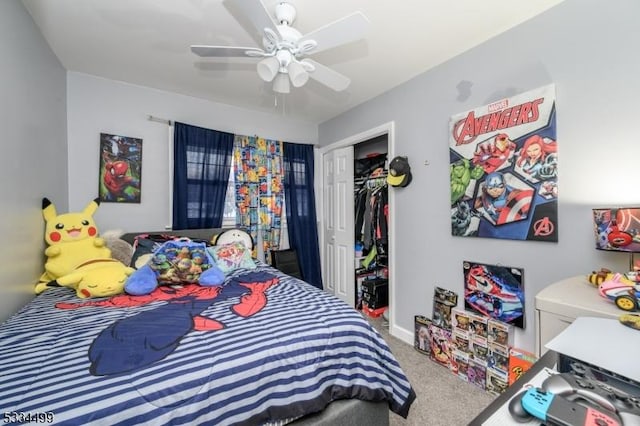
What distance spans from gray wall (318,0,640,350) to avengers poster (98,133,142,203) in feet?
8.54

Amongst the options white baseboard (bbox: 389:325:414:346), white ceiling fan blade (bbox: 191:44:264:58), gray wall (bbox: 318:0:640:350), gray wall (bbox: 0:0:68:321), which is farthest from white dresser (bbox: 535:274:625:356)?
gray wall (bbox: 0:0:68:321)

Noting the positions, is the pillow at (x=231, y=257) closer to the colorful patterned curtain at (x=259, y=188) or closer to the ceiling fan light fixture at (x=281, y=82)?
the colorful patterned curtain at (x=259, y=188)

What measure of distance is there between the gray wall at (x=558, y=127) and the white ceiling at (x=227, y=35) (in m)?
0.18

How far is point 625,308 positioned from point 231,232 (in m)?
2.64

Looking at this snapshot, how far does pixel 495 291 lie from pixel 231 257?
79.8 inches

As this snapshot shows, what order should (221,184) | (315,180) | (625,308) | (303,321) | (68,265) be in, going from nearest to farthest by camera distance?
(625,308), (303,321), (68,265), (221,184), (315,180)

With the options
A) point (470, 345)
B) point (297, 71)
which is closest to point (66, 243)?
point (297, 71)

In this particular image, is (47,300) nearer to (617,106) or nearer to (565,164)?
(565,164)

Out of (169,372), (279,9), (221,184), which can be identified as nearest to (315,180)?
(221,184)

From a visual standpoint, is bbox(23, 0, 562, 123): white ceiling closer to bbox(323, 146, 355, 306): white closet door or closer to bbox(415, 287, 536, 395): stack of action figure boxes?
bbox(323, 146, 355, 306): white closet door

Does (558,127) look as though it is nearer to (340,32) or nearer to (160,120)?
(340,32)

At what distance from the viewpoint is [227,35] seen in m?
1.84

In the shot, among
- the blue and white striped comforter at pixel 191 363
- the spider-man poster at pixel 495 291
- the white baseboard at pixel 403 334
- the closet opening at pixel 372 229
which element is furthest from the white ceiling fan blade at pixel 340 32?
the white baseboard at pixel 403 334

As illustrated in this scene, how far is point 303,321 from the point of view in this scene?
1218 millimetres
